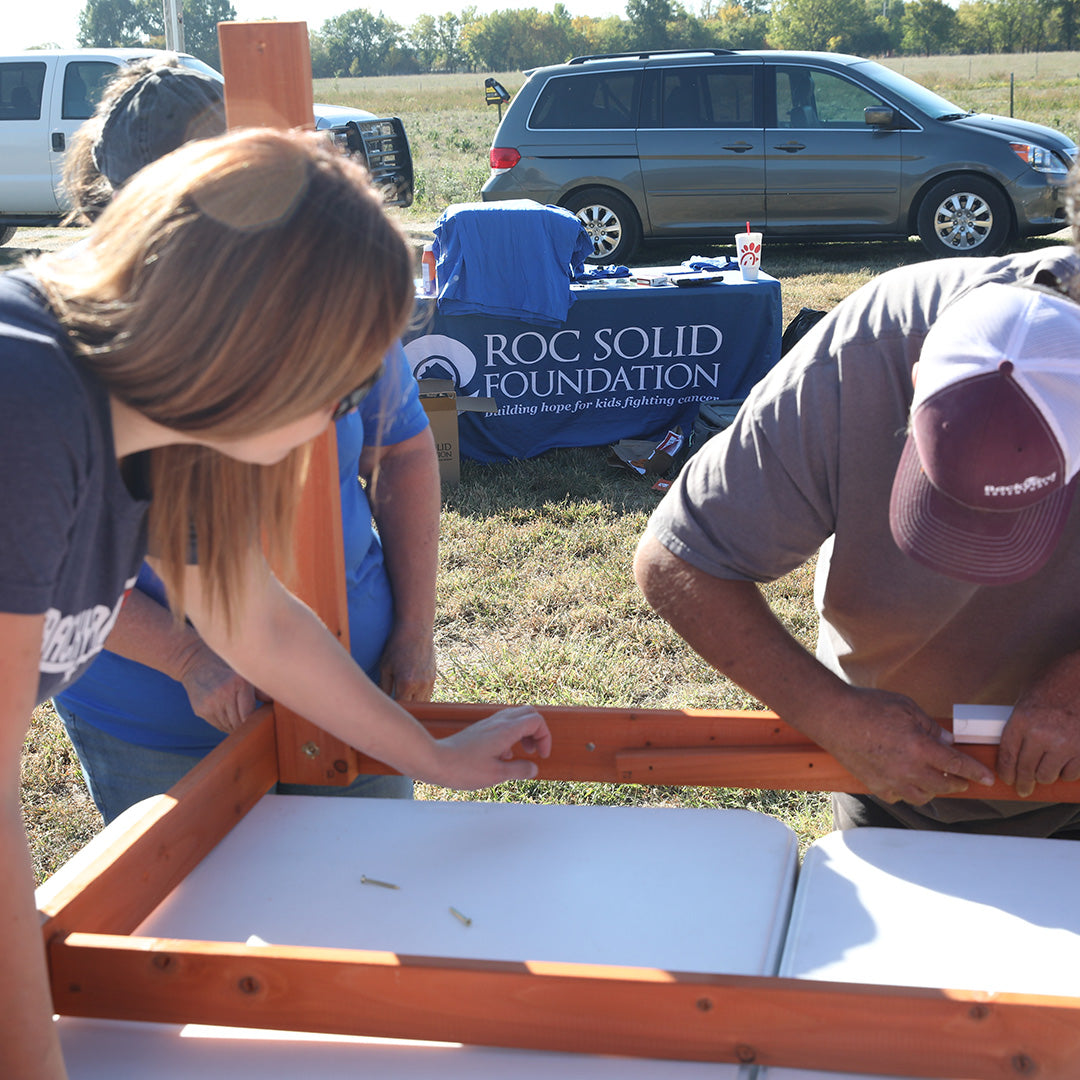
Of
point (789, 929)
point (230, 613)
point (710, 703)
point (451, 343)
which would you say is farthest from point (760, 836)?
point (451, 343)

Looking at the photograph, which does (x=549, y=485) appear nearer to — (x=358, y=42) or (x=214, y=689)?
(x=214, y=689)

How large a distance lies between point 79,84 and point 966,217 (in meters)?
8.60

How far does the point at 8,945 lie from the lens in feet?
2.94

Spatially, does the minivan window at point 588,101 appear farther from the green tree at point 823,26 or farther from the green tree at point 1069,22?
the green tree at point 823,26

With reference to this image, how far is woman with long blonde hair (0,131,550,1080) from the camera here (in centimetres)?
83

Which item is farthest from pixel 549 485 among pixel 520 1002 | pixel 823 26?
pixel 823 26

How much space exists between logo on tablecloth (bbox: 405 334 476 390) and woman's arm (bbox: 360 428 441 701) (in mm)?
3599

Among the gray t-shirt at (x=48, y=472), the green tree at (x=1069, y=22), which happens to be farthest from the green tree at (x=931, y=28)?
the gray t-shirt at (x=48, y=472)

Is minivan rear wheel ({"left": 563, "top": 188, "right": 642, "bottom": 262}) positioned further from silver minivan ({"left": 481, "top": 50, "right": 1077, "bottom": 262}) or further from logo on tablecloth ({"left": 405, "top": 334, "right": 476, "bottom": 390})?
logo on tablecloth ({"left": 405, "top": 334, "right": 476, "bottom": 390})

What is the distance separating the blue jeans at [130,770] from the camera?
1.67 meters

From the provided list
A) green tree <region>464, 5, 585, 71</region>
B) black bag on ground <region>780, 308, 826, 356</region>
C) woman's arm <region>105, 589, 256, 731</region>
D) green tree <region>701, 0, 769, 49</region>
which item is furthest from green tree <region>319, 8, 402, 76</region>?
woman's arm <region>105, 589, 256, 731</region>

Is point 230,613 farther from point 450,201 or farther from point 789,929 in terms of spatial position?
point 450,201

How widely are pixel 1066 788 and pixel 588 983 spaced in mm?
819

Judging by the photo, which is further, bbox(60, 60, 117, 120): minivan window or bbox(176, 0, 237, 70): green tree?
bbox(176, 0, 237, 70): green tree
